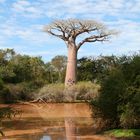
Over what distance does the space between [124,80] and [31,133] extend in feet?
14.5

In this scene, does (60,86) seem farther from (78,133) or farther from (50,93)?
(78,133)

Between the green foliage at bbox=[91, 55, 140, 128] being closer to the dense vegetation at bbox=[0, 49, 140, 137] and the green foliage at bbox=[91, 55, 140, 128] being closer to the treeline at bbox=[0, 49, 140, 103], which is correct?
the dense vegetation at bbox=[0, 49, 140, 137]

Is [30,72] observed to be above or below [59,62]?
below

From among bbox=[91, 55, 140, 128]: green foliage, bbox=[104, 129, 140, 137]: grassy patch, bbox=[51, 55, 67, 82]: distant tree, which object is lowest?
bbox=[104, 129, 140, 137]: grassy patch

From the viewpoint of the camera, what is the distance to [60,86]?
38656mm

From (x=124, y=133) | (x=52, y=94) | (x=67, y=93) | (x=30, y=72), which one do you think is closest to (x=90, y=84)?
(x=67, y=93)

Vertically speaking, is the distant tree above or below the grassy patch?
above

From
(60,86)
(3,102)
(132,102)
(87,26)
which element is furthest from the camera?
(87,26)

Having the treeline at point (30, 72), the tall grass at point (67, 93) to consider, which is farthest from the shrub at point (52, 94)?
the treeline at point (30, 72)

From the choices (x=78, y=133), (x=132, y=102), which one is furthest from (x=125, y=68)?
(x=78, y=133)

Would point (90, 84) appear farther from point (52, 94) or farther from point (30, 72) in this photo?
point (30, 72)

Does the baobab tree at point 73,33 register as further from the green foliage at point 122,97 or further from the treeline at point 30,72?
the green foliage at point 122,97

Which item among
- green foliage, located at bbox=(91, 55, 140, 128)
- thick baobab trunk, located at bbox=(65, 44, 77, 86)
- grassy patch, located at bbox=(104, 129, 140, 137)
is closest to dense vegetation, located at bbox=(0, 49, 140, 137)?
green foliage, located at bbox=(91, 55, 140, 128)

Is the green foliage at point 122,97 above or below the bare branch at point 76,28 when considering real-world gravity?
below
